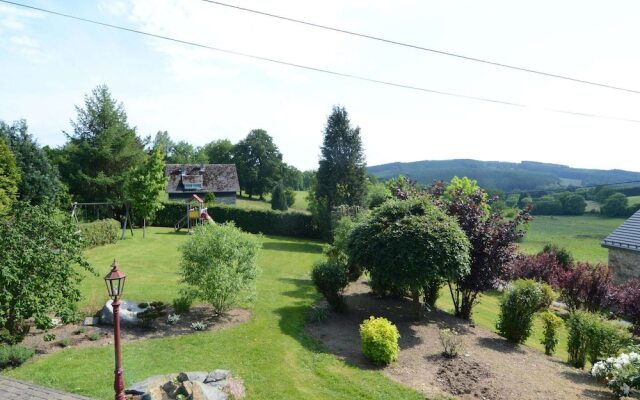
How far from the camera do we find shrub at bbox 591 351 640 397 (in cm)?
825

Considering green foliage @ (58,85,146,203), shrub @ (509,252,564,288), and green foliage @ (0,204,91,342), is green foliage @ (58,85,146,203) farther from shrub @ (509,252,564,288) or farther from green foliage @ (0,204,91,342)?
shrub @ (509,252,564,288)

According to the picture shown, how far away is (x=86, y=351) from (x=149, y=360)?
1.79 metres

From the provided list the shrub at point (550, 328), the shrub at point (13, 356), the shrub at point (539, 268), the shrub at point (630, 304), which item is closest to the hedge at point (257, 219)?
the shrub at point (539, 268)

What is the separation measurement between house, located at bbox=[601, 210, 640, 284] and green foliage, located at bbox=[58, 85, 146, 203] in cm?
3403

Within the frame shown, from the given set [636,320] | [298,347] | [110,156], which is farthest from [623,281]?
[110,156]

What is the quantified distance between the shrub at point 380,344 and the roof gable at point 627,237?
1906 cm

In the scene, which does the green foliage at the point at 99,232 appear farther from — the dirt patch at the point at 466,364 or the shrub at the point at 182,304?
the dirt patch at the point at 466,364

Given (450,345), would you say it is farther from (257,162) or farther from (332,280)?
(257,162)

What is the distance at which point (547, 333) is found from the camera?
37.8ft

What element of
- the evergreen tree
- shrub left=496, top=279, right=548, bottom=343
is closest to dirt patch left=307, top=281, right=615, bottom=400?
shrub left=496, top=279, right=548, bottom=343

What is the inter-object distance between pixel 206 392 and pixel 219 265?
4.86 metres

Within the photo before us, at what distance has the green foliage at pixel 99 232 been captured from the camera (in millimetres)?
21156

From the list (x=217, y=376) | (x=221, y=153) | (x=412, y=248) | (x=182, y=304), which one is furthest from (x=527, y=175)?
(x=217, y=376)

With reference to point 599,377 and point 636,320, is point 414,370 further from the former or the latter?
point 636,320
